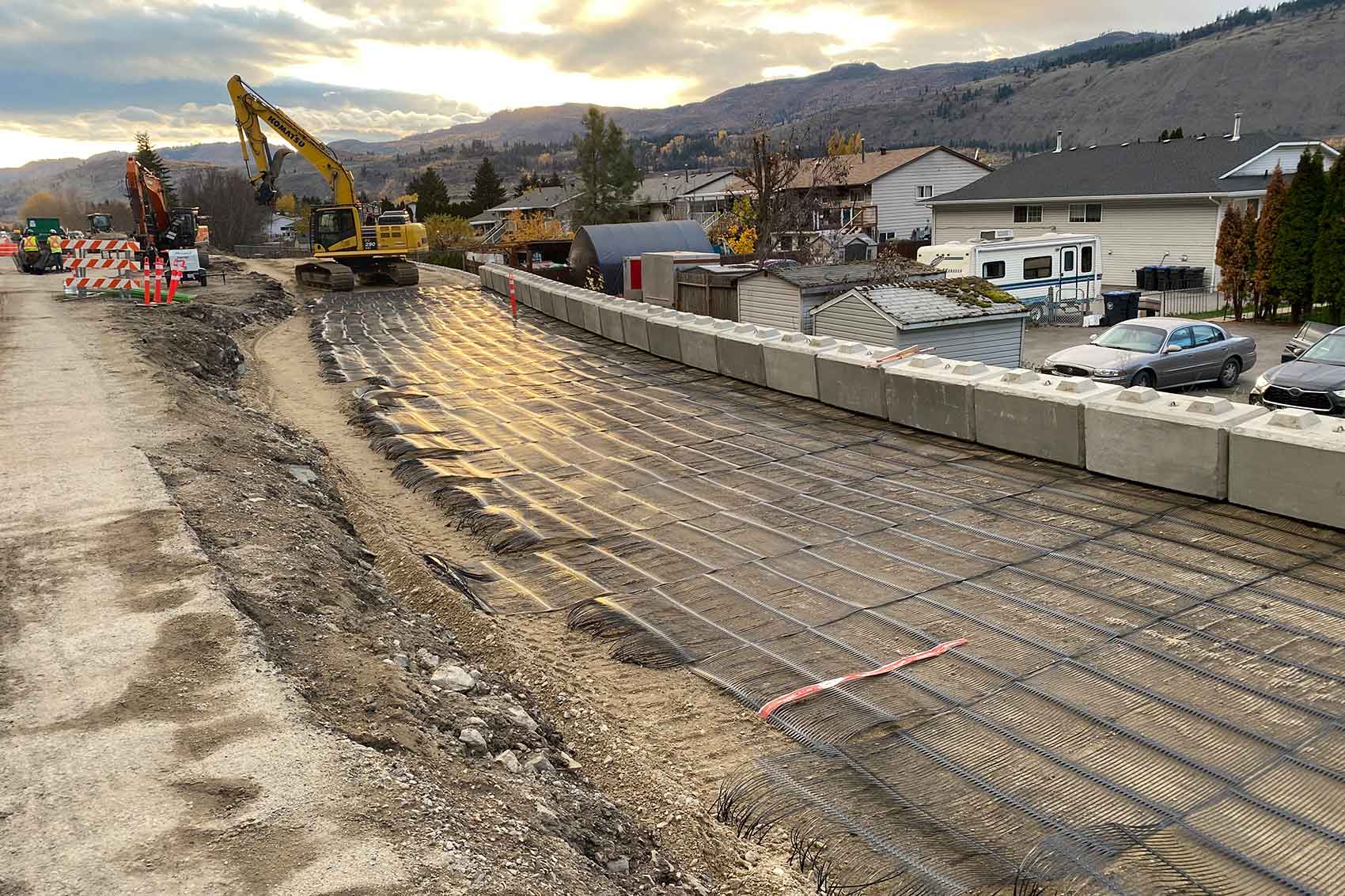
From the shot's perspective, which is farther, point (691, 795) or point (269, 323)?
point (269, 323)

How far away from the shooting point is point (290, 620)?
24.4ft

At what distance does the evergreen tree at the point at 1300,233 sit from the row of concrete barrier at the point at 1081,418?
2212 centimetres

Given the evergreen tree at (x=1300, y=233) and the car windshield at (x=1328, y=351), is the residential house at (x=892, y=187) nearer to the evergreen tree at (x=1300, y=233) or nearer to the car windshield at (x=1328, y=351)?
the evergreen tree at (x=1300, y=233)

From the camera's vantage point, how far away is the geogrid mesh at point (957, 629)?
5.36 meters

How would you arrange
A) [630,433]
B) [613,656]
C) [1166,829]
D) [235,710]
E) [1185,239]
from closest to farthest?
[1166,829] < [235,710] < [613,656] < [630,433] < [1185,239]

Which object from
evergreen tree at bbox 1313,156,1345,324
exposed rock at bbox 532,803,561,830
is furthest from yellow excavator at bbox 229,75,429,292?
exposed rock at bbox 532,803,561,830

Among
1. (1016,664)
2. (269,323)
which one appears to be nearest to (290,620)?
(1016,664)

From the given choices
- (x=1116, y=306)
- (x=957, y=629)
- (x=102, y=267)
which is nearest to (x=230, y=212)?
(x=102, y=267)

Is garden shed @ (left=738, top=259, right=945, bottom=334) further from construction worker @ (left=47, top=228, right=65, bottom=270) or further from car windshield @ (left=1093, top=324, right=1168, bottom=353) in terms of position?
construction worker @ (left=47, top=228, right=65, bottom=270)

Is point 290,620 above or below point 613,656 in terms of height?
above

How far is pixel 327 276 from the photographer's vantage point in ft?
122

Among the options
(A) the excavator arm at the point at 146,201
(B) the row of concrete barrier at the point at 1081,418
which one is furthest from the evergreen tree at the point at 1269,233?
(A) the excavator arm at the point at 146,201

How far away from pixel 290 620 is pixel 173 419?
728 cm

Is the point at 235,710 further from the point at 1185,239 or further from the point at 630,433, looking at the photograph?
the point at 1185,239
